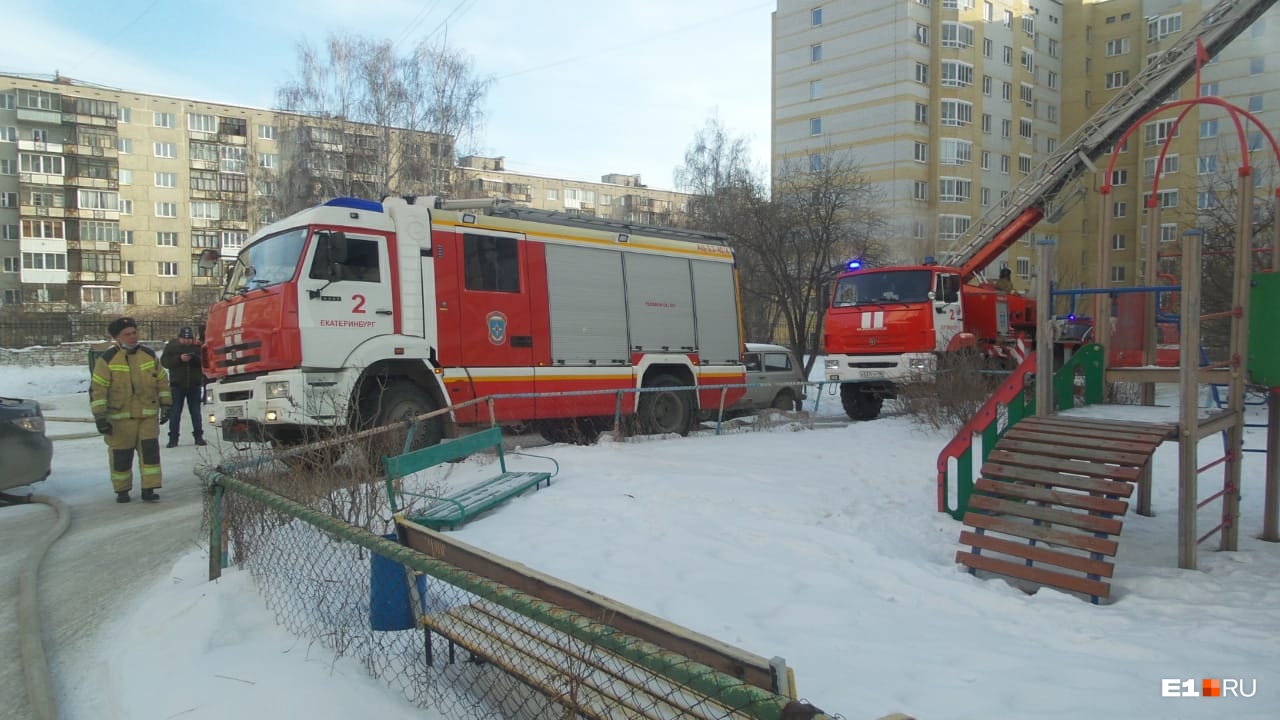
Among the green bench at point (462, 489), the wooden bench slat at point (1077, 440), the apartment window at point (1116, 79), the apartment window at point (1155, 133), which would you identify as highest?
the apartment window at point (1116, 79)

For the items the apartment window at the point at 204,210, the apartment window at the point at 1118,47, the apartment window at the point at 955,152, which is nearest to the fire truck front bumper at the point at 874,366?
the apartment window at the point at 955,152

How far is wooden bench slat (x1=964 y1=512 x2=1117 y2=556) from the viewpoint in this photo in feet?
14.8

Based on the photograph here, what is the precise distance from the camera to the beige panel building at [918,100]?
4669 cm

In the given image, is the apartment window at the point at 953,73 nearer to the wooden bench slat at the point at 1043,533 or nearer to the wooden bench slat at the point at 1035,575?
the wooden bench slat at the point at 1043,533

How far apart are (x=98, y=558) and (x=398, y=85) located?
79.6ft

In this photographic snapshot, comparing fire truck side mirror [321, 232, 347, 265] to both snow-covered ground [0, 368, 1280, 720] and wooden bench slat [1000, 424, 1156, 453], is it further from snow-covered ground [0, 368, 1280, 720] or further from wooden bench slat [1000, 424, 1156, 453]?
wooden bench slat [1000, 424, 1156, 453]

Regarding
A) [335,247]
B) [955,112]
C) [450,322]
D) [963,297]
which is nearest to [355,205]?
[335,247]

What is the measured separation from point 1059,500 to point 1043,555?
0.39 meters

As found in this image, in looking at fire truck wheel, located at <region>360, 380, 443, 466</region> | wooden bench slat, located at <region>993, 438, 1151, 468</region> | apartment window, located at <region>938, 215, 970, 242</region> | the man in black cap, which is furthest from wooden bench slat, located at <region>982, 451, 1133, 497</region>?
apartment window, located at <region>938, 215, 970, 242</region>

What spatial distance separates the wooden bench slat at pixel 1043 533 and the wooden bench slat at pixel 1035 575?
0.59 ft

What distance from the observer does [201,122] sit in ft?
169

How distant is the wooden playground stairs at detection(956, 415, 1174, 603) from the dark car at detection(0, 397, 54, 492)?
28.5 ft

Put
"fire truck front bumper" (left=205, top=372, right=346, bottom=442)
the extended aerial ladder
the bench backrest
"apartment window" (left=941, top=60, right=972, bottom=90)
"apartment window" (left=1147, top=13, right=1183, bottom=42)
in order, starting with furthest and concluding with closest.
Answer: "apartment window" (left=1147, top=13, right=1183, bottom=42) < "apartment window" (left=941, top=60, right=972, bottom=90) < the extended aerial ladder < "fire truck front bumper" (left=205, top=372, right=346, bottom=442) < the bench backrest

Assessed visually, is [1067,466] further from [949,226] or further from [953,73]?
[953,73]
